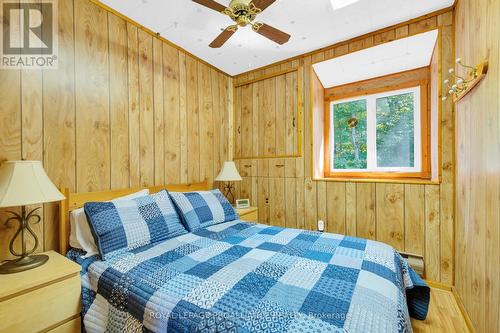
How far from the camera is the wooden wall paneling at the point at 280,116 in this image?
120 inches

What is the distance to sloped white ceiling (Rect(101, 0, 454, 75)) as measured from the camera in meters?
1.95

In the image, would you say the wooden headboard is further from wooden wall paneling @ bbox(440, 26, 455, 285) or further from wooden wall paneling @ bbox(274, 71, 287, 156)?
wooden wall paneling @ bbox(440, 26, 455, 285)

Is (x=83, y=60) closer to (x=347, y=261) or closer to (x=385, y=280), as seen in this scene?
(x=347, y=261)

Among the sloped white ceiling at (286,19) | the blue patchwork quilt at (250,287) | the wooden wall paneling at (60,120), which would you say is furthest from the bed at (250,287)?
the sloped white ceiling at (286,19)

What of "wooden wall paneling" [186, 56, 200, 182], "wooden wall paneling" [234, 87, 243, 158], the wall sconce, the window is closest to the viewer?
the wall sconce

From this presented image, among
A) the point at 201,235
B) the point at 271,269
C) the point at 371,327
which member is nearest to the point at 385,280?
the point at 371,327

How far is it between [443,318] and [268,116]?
267 cm

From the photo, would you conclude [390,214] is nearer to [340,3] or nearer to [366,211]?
[366,211]

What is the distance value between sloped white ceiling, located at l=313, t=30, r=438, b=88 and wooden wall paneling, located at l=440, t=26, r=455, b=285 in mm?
234

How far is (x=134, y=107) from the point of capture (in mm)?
2219

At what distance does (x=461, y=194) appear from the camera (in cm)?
184

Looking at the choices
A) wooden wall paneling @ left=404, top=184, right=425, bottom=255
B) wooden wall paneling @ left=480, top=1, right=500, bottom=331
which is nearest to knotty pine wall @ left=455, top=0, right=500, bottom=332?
wooden wall paneling @ left=480, top=1, right=500, bottom=331

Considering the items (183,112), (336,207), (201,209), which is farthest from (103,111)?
(336,207)

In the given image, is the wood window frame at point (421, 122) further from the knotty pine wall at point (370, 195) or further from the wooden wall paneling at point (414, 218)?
the wooden wall paneling at point (414, 218)
